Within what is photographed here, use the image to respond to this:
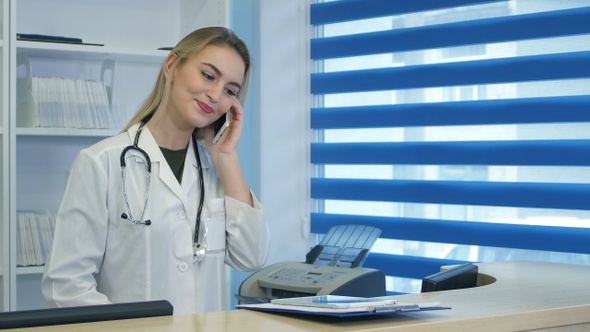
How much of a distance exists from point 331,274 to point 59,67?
1.58m

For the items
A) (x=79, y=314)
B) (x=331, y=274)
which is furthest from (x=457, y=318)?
(x=331, y=274)

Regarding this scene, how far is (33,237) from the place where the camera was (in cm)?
347

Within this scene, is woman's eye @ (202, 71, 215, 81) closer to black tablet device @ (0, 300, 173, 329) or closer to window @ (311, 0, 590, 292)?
black tablet device @ (0, 300, 173, 329)

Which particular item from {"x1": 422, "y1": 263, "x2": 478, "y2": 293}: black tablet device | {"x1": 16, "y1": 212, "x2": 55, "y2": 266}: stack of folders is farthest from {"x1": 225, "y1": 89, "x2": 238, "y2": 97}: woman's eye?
{"x1": 16, "y1": 212, "x2": 55, "y2": 266}: stack of folders

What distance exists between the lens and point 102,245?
237 centimetres

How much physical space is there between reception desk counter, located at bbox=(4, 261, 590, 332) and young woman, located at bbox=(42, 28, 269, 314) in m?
0.72

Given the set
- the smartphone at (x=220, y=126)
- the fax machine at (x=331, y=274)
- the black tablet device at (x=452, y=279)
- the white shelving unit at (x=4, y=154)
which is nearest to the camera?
the black tablet device at (x=452, y=279)

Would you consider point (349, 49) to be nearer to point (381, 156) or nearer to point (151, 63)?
point (381, 156)

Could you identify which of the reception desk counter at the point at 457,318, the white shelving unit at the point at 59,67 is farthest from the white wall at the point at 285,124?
the reception desk counter at the point at 457,318

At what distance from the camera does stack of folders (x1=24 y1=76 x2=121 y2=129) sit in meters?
3.49

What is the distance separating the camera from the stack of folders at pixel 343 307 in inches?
63.4

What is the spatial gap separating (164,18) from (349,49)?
0.91 m

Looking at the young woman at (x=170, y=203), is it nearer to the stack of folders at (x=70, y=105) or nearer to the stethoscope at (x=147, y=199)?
the stethoscope at (x=147, y=199)

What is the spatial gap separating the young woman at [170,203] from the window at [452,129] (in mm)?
1226
